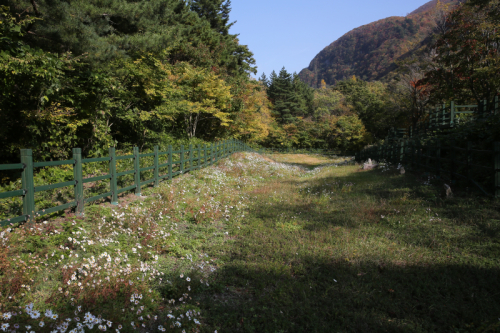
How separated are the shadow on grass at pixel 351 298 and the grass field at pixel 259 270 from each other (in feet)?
0.05

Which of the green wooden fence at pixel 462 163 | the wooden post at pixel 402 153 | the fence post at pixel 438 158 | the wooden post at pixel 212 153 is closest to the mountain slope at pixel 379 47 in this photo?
the wooden post at pixel 402 153

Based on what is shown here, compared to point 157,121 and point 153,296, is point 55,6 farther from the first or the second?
point 153,296

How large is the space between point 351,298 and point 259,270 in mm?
1399

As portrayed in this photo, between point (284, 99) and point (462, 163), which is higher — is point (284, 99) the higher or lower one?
the higher one

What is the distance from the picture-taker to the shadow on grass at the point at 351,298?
325cm

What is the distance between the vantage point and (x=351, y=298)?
3717 mm

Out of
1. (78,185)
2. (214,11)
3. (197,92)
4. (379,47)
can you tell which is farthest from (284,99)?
(379,47)

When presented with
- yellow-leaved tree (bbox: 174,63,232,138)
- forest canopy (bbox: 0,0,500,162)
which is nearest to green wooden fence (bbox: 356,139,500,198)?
forest canopy (bbox: 0,0,500,162)

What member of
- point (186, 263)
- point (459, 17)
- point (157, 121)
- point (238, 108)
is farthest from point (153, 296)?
point (238, 108)

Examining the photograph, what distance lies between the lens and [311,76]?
19850cm

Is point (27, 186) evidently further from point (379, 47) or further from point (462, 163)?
point (379, 47)

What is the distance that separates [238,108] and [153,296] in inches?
1129

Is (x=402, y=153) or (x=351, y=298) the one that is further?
(x=402, y=153)

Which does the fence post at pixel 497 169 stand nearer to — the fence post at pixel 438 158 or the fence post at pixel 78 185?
the fence post at pixel 438 158
